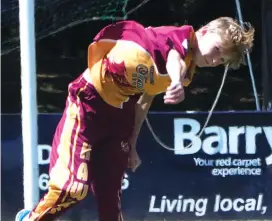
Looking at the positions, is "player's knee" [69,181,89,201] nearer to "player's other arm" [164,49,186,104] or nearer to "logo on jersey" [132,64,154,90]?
"logo on jersey" [132,64,154,90]

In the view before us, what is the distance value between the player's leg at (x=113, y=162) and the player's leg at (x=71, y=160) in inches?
3.7

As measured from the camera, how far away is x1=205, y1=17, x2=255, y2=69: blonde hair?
4.18 meters

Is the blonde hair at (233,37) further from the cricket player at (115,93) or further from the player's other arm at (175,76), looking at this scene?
the player's other arm at (175,76)

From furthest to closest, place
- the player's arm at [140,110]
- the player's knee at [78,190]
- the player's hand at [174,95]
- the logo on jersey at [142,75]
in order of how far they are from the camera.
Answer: the player's arm at [140,110] → the player's knee at [78,190] → the logo on jersey at [142,75] → the player's hand at [174,95]

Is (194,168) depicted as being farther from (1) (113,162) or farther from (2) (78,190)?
(2) (78,190)

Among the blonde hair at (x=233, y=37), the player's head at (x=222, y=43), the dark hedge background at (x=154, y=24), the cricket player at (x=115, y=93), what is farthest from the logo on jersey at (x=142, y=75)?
the dark hedge background at (x=154, y=24)

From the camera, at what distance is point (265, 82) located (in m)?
11.2

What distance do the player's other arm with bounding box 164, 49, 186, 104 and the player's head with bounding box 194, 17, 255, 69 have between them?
149 mm

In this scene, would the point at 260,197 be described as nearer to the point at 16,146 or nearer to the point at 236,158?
the point at 236,158

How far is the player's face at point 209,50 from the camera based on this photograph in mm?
4184

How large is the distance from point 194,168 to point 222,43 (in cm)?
334

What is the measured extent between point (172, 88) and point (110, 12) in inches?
260

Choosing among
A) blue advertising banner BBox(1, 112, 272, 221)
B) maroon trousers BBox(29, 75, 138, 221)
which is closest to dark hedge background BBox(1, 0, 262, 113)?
blue advertising banner BBox(1, 112, 272, 221)

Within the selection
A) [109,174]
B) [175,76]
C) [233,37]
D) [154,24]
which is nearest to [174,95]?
[175,76]
